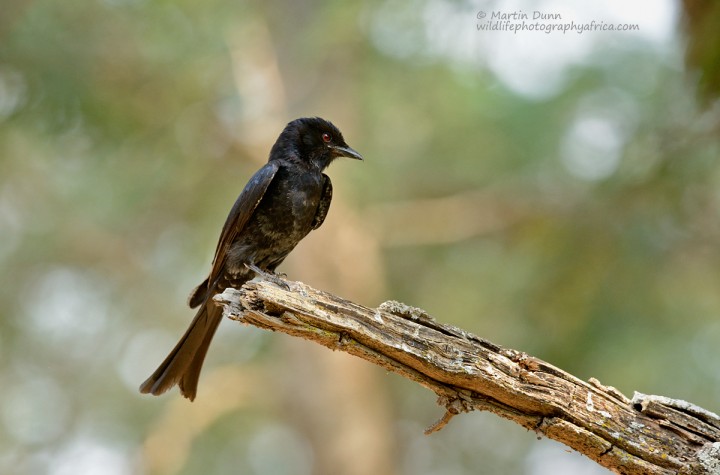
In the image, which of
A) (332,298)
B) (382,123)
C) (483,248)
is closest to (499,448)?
(483,248)

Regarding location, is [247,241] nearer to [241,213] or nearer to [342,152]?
[241,213]

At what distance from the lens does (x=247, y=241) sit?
171 inches

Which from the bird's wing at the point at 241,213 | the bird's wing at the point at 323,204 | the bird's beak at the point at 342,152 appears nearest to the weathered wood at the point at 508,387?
the bird's wing at the point at 241,213

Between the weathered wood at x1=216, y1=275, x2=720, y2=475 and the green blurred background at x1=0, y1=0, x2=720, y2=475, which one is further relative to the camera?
the green blurred background at x1=0, y1=0, x2=720, y2=475

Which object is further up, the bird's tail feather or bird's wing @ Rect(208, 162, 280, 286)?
bird's wing @ Rect(208, 162, 280, 286)

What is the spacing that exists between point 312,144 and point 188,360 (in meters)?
1.47

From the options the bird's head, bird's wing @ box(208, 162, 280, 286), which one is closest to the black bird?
bird's wing @ box(208, 162, 280, 286)

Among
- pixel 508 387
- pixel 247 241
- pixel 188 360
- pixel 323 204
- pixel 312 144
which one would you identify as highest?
pixel 312 144

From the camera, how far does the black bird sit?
4.22 m

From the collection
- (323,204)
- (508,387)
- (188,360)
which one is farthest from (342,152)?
(508,387)

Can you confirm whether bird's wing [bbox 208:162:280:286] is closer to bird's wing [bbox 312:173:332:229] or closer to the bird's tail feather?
the bird's tail feather

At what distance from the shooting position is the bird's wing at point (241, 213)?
427 centimetres

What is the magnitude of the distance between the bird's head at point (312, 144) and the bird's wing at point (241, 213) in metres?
0.36

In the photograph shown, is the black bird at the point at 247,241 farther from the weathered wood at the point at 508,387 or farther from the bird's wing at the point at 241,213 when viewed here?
the weathered wood at the point at 508,387
